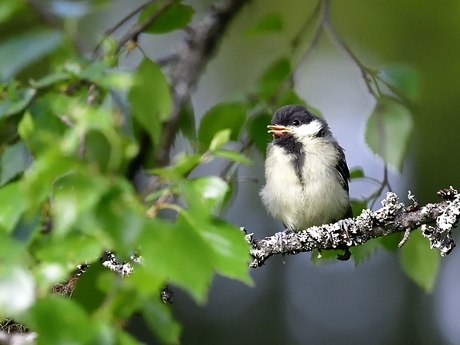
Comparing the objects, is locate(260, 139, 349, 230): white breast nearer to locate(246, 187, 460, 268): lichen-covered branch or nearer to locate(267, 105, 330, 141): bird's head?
locate(267, 105, 330, 141): bird's head

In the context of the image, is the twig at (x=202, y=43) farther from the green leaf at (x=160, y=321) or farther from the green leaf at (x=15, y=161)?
the green leaf at (x=160, y=321)

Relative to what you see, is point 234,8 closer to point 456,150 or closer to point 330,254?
point 330,254

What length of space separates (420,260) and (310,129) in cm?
175

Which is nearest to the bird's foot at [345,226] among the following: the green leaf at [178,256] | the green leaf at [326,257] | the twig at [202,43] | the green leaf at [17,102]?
the green leaf at [326,257]

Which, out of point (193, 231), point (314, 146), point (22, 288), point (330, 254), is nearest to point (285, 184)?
point (314, 146)

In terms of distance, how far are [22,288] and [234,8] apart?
4071 mm

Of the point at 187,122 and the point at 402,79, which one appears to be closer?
the point at 402,79

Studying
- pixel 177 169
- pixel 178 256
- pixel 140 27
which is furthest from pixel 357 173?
pixel 178 256

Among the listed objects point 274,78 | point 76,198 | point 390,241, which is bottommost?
point 390,241

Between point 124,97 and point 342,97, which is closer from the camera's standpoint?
point 124,97

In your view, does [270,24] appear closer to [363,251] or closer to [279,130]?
[279,130]

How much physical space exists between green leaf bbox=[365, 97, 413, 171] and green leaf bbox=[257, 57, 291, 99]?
67 centimetres

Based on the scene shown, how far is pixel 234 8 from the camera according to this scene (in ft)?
16.8

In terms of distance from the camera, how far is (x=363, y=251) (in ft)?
11.3
